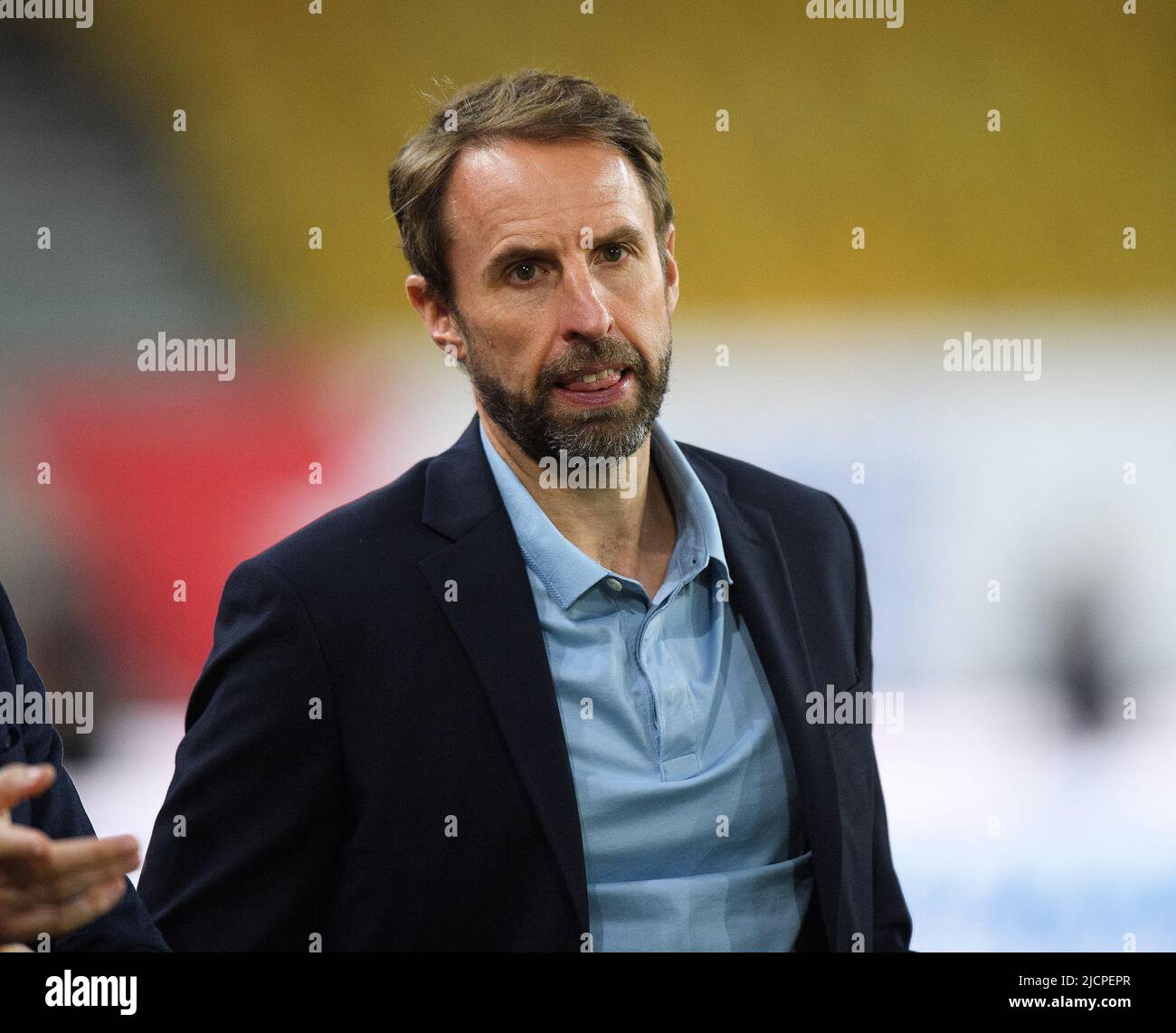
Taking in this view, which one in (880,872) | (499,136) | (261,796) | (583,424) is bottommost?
(880,872)

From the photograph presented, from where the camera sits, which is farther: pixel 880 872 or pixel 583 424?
pixel 880 872

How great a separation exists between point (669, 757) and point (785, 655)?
0.82 ft

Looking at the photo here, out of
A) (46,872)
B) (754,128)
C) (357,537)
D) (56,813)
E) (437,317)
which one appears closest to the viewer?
(46,872)

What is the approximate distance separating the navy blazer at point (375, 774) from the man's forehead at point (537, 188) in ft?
1.64

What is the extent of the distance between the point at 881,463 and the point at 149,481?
5.15ft

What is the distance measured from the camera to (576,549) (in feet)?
5.85

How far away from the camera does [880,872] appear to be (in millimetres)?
2033

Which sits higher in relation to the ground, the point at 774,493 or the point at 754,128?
the point at 754,128

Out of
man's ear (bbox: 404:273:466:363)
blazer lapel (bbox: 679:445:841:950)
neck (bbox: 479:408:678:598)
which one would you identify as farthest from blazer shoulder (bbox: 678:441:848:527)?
man's ear (bbox: 404:273:466:363)

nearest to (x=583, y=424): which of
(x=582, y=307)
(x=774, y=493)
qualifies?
(x=582, y=307)

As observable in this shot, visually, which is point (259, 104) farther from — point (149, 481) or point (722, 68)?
point (722, 68)

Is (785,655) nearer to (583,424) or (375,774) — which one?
(583,424)
